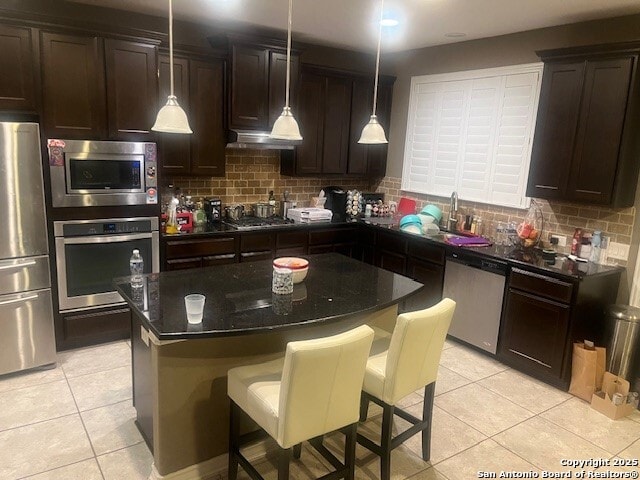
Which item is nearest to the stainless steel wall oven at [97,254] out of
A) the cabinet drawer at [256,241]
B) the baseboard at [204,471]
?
the cabinet drawer at [256,241]

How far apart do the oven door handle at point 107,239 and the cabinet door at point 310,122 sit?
6.21ft

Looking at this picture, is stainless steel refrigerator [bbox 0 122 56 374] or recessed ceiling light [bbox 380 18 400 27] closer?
stainless steel refrigerator [bbox 0 122 56 374]

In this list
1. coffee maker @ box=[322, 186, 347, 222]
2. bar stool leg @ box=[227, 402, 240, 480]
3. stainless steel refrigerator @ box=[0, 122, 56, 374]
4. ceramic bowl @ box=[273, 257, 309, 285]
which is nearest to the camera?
bar stool leg @ box=[227, 402, 240, 480]

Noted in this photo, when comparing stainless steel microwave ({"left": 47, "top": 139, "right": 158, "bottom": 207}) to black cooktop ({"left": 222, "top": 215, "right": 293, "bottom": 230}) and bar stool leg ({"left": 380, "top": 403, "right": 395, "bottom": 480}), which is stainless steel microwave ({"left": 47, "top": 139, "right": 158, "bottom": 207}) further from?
bar stool leg ({"left": 380, "top": 403, "right": 395, "bottom": 480})

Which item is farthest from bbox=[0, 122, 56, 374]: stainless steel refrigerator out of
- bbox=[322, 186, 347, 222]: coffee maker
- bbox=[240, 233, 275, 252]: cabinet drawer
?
bbox=[322, 186, 347, 222]: coffee maker

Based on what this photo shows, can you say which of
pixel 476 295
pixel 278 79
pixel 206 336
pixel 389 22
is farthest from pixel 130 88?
pixel 476 295

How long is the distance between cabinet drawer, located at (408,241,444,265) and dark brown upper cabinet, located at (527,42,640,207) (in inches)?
39.8

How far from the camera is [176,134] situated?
432 cm

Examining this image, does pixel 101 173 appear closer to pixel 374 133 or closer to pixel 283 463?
pixel 374 133

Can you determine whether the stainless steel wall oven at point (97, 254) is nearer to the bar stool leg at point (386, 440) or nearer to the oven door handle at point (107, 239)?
the oven door handle at point (107, 239)

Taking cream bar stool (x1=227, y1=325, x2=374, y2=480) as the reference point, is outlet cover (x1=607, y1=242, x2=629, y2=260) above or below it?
above

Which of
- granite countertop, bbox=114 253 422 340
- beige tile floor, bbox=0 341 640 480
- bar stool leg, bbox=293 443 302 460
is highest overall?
granite countertop, bbox=114 253 422 340

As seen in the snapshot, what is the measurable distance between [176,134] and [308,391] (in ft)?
10.3

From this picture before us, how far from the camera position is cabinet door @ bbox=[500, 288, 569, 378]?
353 centimetres
